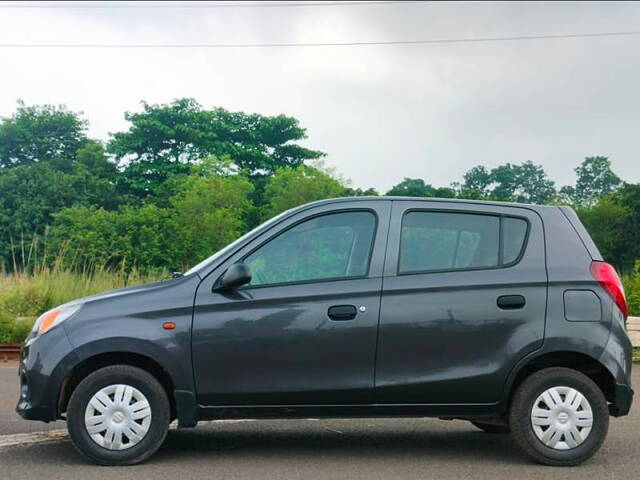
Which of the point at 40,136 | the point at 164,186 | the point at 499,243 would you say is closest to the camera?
the point at 499,243

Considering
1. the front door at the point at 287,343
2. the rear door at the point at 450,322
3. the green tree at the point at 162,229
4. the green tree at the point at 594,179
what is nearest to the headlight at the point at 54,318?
the front door at the point at 287,343

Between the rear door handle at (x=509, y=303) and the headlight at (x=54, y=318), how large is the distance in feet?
9.16

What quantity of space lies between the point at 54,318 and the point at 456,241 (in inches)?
109

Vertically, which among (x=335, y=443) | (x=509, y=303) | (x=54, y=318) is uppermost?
(x=509, y=303)

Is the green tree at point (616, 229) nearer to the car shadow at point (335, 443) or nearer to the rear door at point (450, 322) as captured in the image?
the car shadow at point (335, 443)

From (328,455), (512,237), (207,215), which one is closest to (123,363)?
(328,455)

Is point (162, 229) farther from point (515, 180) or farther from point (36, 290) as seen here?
point (515, 180)

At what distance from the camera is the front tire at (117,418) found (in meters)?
6.31

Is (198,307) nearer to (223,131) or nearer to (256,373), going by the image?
(256,373)

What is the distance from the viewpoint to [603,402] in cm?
648

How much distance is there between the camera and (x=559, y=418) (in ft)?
21.3

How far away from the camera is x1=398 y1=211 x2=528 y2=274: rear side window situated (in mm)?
6664

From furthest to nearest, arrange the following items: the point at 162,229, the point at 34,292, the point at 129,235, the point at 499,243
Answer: the point at 162,229, the point at 129,235, the point at 34,292, the point at 499,243

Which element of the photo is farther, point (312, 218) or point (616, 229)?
point (616, 229)
